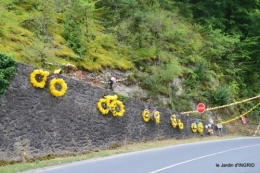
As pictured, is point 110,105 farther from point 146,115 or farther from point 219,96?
point 219,96

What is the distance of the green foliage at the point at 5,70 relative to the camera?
941 centimetres

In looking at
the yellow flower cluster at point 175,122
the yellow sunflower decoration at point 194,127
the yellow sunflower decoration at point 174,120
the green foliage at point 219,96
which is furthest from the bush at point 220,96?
the yellow sunflower decoration at point 174,120

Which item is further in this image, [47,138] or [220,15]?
[220,15]

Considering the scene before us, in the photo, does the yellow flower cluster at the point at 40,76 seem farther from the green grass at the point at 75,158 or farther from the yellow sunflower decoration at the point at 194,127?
the yellow sunflower decoration at the point at 194,127

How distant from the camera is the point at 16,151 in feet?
32.1

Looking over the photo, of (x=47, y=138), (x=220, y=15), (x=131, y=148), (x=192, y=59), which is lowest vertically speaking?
(x=131, y=148)

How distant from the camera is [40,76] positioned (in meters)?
10.6

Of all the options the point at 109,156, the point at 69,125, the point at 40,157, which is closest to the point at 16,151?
the point at 40,157

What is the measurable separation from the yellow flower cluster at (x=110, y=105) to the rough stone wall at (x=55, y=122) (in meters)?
0.20

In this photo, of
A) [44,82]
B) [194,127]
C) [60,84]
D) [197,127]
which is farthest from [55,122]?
[197,127]

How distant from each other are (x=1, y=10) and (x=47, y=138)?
6321 millimetres

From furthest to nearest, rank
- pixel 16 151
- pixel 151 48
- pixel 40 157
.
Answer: pixel 151 48 → pixel 40 157 → pixel 16 151

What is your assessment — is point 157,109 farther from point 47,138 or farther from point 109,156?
point 47,138

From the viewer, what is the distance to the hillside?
53.2 ft
